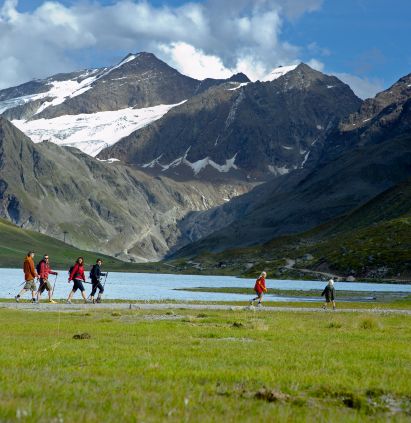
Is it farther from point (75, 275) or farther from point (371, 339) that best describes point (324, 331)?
point (75, 275)

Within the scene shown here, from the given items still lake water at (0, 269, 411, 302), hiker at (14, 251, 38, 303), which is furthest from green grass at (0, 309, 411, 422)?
still lake water at (0, 269, 411, 302)

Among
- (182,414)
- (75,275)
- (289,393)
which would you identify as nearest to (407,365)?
(289,393)

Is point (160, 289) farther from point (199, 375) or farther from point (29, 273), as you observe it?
point (199, 375)

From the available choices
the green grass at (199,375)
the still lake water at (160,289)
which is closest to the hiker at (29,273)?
the green grass at (199,375)

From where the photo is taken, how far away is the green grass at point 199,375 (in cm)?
1220

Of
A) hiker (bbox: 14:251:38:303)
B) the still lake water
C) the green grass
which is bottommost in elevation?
the green grass

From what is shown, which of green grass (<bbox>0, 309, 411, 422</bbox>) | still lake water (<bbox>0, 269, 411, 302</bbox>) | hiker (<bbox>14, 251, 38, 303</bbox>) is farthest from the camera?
still lake water (<bbox>0, 269, 411, 302</bbox>)

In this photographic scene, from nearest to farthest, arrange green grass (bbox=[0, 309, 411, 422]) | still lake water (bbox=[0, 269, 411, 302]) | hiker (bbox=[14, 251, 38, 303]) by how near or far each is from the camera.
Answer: green grass (bbox=[0, 309, 411, 422]) → hiker (bbox=[14, 251, 38, 303]) → still lake water (bbox=[0, 269, 411, 302])

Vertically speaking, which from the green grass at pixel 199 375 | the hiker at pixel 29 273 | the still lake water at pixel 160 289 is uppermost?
the hiker at pixel 29 273

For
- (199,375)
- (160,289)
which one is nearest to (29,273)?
(199,375)

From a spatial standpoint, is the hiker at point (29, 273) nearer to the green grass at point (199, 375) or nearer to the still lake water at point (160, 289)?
the green grass at point (199, 375)

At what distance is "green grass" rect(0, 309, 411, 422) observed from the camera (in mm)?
12203

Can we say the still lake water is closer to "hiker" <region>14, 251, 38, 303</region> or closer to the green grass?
"hiker" <region>14, 251, 38, 303</region>

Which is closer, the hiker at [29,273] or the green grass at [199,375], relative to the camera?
the green grass at [199,375]
